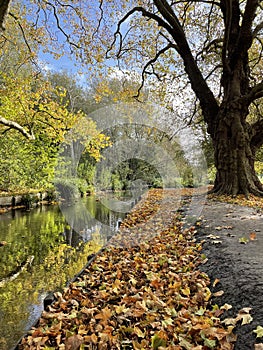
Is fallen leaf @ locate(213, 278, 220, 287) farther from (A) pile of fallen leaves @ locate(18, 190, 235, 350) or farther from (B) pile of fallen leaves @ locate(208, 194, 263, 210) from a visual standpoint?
(B) pile of fallen leaves @ locate(208, 194, 263, 210)

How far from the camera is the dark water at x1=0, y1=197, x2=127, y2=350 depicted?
10.3 feet

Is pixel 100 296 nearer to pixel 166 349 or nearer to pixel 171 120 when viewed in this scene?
pixel 166 349

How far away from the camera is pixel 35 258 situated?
523cm

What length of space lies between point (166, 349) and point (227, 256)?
1.56 meters

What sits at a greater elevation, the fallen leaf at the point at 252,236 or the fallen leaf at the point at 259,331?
the fallen leaf at the point at 252,236

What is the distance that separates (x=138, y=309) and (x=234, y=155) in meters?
7.14

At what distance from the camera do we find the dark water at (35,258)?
3.15 metres

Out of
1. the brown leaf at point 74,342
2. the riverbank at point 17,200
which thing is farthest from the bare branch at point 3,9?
the riverbank at point 17,200

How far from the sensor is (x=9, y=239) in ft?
21.9

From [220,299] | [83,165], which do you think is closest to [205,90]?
[220,299]

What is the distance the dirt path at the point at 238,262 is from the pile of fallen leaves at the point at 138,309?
0.37ft

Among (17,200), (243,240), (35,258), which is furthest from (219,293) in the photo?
(17,200)

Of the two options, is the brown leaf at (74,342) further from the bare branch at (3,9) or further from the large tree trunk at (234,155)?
the large tree trunk at (234,155)

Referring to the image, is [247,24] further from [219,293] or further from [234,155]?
[219,293]
